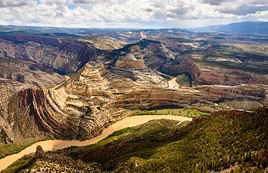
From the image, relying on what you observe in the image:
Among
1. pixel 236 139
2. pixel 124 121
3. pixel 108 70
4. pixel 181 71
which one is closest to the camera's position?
pixel 236 139

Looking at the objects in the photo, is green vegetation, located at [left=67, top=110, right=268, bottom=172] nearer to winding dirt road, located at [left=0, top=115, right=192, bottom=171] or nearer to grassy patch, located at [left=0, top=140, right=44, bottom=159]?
winding dirt road, located at [left=0, top=115, right=192, bottom=171]

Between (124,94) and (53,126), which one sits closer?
(53,126)

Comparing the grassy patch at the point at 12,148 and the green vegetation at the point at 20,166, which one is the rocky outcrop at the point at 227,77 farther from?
the green vegetation at the point at 20,166

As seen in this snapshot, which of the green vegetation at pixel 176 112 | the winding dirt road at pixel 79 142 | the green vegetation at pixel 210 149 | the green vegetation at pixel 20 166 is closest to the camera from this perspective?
the green vegetation at pixel 210 149

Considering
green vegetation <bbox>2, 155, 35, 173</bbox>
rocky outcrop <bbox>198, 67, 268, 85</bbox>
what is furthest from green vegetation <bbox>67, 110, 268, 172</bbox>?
rocky outcrop <bbox>198, 67, 268, 85</bbox>

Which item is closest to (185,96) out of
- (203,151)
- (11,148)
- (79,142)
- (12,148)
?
(79,142)

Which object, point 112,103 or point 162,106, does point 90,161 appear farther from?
point 162,106

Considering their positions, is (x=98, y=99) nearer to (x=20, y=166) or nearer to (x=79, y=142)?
(x=79, y=142)

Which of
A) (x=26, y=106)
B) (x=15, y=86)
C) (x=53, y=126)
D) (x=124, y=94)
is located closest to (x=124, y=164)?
(x=53, y=126)

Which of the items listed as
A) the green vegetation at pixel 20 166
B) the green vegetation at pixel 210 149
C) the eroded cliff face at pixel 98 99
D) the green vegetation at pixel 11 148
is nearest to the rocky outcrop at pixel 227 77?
the eroded cliff face at pixel 98 99

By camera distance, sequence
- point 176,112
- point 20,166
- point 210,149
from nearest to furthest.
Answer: point 210,149
point 20,166
point 176,112

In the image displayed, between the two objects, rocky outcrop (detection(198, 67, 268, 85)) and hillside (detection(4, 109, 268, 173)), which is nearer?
hillside (detection(4, 109, 268, 173))
